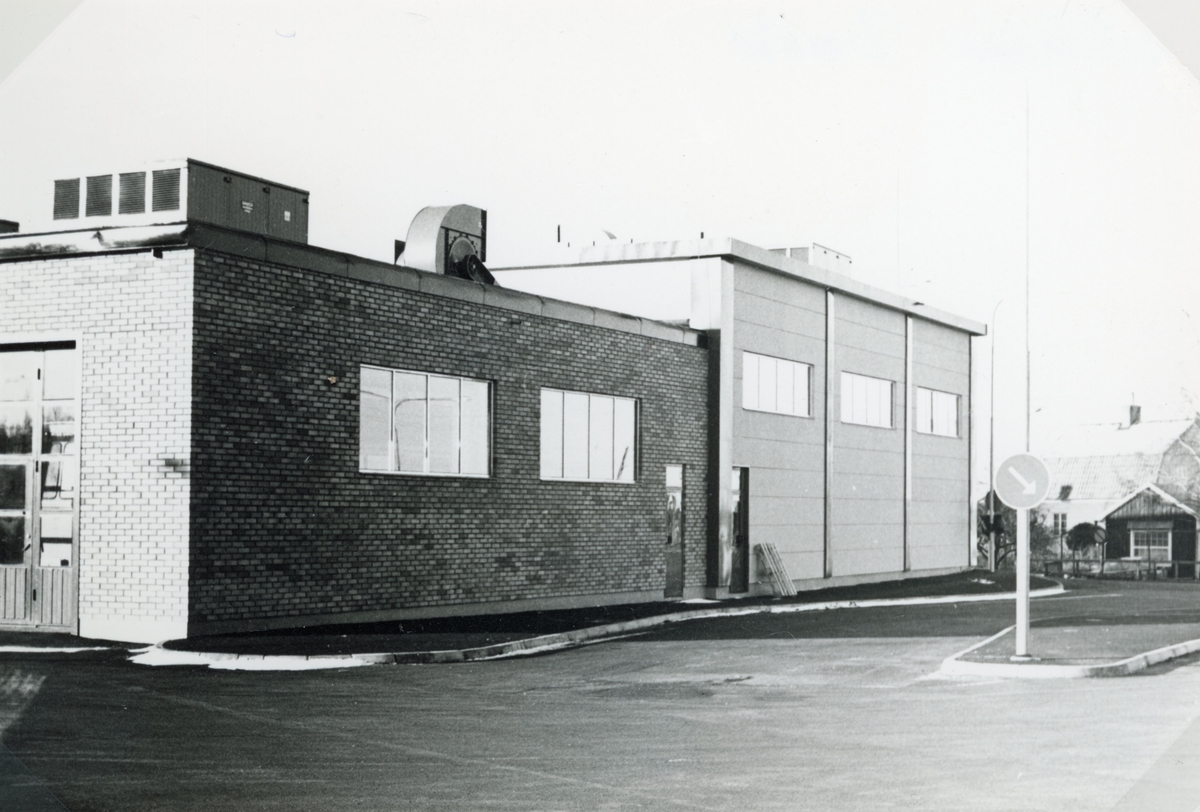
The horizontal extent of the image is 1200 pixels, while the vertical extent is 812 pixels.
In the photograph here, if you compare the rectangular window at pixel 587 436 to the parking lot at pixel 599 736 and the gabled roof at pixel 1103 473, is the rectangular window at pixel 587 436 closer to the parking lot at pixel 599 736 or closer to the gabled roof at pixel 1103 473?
the parking lot at pixel 599 736

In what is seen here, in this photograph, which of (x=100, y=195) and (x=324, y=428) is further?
(x=100, y=195)

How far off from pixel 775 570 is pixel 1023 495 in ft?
49.3

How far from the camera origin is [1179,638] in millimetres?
18750

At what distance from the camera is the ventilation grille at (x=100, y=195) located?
1969cm

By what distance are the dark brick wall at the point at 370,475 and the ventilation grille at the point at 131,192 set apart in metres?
2.89

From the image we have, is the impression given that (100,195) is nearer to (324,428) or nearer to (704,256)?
(324,428)

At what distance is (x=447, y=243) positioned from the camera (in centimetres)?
2495

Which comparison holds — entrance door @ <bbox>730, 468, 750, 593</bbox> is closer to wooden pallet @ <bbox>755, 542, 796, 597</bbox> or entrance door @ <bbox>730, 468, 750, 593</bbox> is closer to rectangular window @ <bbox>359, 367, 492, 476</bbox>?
wooden pallet @ <bbox>755, 542, 796, 597</bbox>

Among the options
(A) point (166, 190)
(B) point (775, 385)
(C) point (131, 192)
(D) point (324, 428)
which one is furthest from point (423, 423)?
(B) point (775, 385)

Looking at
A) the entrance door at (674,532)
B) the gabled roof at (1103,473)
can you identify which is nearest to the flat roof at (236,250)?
the entrance door at (674,532)

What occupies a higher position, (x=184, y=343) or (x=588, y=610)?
(x=184, y=343)

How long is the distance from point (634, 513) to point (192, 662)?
40.1 feet

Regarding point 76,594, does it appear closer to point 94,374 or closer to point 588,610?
point 94,374

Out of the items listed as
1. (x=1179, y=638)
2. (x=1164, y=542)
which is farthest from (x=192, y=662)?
(x=1164, y=542)
